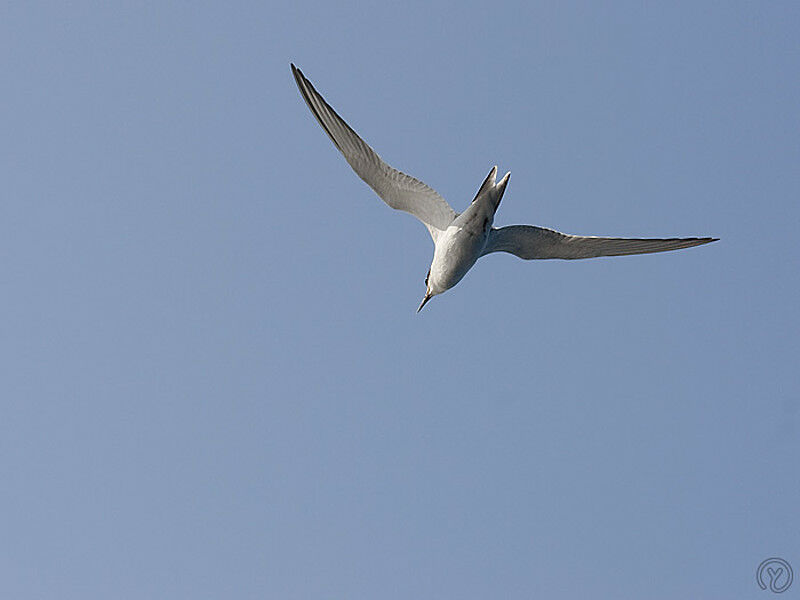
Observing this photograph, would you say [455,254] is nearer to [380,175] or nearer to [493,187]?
[493,187]

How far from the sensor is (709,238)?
61.7 feet

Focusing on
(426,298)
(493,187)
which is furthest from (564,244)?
(426,298)

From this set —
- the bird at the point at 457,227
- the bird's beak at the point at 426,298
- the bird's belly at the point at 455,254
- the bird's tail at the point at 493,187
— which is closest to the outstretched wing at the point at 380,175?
the bird at the point at 457,227

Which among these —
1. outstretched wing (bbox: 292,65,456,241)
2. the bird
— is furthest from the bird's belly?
outstretched wing (bbox: 292,65,456,241)

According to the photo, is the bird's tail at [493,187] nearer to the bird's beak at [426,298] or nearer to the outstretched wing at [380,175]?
the outstretched wing at [380,175]

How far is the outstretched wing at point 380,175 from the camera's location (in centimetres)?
1786

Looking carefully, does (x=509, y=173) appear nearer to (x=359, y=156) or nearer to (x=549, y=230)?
(x=549, y=230)

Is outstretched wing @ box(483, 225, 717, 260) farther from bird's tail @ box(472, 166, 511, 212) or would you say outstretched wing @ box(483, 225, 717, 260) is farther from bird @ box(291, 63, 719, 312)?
bird's tail @ box(472, 166, 511, 212)

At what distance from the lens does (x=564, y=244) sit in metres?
19.6

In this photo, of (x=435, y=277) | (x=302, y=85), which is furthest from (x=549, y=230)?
(x=302, y=85)

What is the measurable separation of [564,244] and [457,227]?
113 inches

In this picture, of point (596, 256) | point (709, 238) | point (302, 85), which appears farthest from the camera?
point (596, 256)

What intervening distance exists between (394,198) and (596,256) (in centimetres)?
521

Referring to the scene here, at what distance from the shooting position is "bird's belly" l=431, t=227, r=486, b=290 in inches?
731
